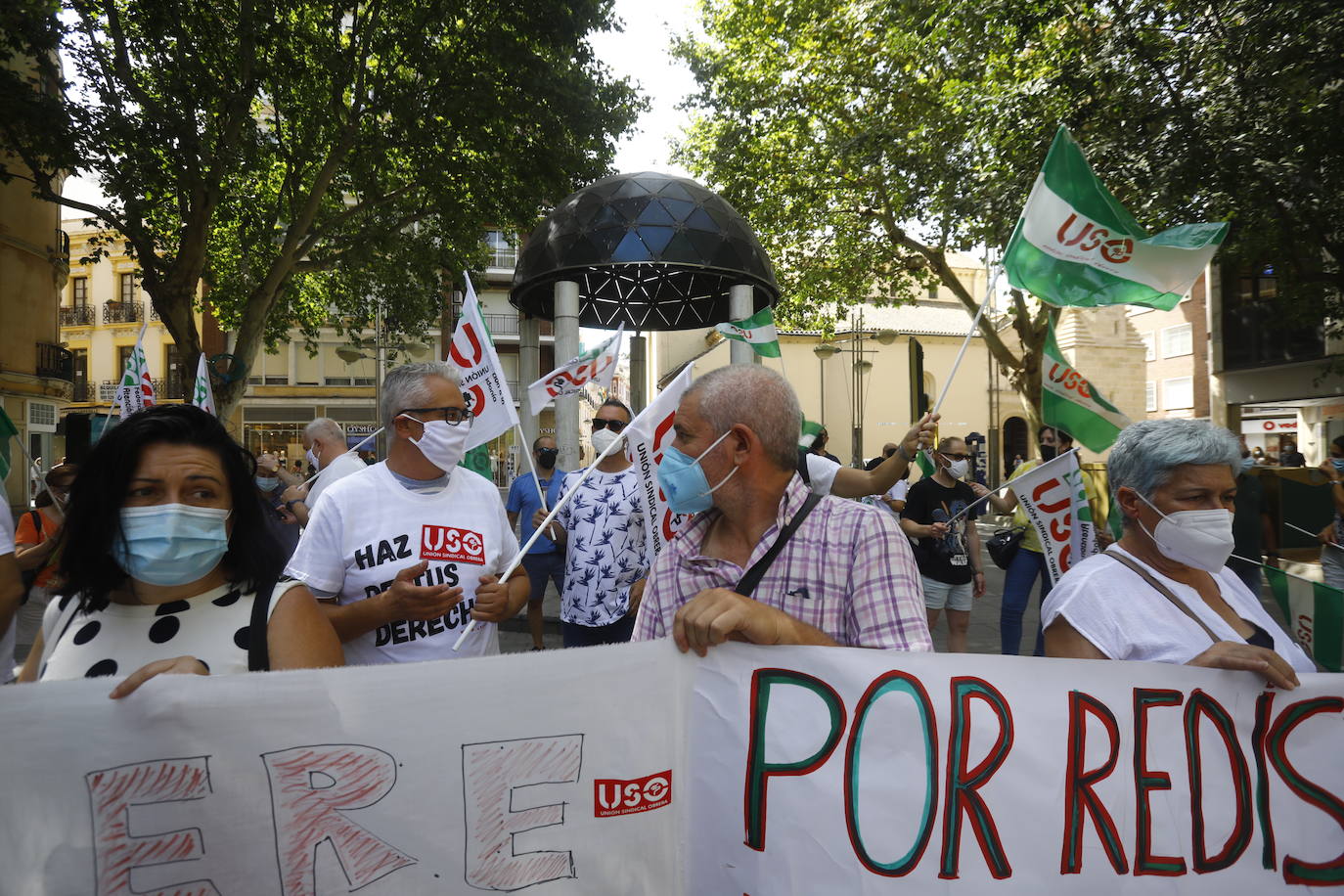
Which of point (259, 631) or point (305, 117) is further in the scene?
point (305, 117)

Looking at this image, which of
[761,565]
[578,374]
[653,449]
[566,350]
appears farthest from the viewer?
[566,350]

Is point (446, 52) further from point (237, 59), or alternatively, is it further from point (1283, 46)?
point (1283, 46)

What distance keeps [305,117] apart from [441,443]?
13606 mm

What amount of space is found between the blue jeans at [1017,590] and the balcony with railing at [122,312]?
1725 inches

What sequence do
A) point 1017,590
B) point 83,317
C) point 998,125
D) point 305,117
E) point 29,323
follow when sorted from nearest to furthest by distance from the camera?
point 1017,590
point 998,125
point 305,117
point 29,323
point 83,317

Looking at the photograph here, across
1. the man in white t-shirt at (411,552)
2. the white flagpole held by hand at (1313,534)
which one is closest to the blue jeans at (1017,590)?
the white flagpole held by hand at (1313,534)

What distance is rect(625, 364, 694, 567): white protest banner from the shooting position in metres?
3.67

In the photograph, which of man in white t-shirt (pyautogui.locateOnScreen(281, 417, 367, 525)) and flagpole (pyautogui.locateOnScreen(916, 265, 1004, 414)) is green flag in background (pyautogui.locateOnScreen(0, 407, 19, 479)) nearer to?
man in white t-shirt (pyautogui.locateOnScreen(281, 417, 367, 525))

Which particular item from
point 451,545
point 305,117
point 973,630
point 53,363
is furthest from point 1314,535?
point 53,363

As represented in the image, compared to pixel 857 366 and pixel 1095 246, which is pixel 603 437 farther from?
pixel 857 366

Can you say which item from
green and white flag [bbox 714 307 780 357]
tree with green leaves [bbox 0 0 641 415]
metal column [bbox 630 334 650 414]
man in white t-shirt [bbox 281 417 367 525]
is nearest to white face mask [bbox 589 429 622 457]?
man in white t-shirt [bbox 281 417 367 525]

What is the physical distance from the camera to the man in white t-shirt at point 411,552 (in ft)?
8.38

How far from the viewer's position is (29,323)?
949 inches

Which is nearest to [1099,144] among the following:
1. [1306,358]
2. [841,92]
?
[841,92]
